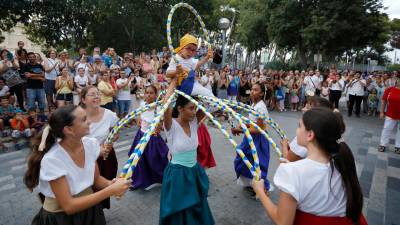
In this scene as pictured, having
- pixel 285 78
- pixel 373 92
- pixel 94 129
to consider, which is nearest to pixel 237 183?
pixel 94 129

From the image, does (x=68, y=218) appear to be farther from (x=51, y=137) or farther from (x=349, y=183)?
(x=349, y=183)

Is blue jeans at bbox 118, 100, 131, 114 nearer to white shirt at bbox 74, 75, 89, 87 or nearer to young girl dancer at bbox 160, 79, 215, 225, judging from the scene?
white shirt at bbox 74, 75, 89, 87

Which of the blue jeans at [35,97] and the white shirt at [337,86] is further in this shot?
the white shirt at [337,86]

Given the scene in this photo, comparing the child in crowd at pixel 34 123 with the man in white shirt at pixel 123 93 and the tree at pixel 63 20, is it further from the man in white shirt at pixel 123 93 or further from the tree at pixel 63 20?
the tree at pixel 63 20

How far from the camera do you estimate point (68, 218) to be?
239 centimetres

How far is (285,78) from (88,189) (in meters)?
15.3

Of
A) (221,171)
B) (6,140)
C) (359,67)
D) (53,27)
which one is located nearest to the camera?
(221,171)

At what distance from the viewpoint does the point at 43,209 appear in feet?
7.85

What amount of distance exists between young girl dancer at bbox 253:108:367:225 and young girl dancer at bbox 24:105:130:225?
4.04 ft

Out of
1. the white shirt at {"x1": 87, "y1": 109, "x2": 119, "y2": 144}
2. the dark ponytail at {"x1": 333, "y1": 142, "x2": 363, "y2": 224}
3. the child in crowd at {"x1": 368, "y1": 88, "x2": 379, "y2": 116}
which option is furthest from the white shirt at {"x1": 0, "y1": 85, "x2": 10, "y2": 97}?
the child in crowd at {"x1": 368, "y1": 88, "x2": 379, "y2": 116}

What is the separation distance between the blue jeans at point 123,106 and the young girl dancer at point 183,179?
7.60m

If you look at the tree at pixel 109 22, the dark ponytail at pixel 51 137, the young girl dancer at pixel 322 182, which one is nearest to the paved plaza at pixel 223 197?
the dark ponytail at pixel 51 137

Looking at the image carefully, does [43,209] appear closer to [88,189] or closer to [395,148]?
[88,189]

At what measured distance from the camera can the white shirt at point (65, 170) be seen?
2184mm
